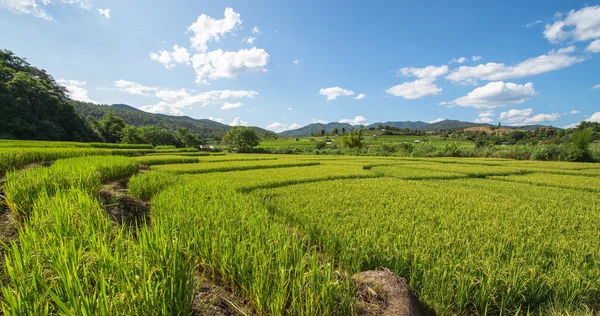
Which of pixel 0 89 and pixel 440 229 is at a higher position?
pixel 0 89

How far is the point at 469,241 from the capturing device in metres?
4.02

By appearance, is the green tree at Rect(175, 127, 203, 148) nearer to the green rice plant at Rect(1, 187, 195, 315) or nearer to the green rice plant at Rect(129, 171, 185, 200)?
the green rice plant at Rect(129, 171, 185, 200)

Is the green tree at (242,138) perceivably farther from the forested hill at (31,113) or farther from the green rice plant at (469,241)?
the green rice plant at (469,241)

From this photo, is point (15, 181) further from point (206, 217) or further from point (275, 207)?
point (275, 207)

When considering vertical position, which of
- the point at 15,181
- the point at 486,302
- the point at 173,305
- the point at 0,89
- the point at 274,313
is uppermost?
the point at 0,89

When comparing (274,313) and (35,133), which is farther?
(35,133)

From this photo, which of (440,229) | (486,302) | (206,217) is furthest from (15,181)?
(440,229)

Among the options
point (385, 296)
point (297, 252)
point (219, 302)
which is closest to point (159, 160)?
point (219, 302)

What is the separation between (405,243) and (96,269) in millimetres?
3660

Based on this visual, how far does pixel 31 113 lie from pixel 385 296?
4874cm

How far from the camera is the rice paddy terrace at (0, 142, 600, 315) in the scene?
6.25ft

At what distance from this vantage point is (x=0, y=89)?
3031 cm

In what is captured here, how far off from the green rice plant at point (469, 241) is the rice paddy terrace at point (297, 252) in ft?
0.08

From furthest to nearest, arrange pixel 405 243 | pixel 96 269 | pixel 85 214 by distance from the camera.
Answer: pixel 405 243
pixel 85 214
pixel 96 269
